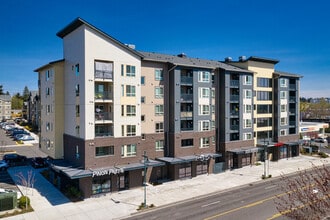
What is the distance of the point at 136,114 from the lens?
35.3 metres

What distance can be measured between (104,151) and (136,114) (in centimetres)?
655

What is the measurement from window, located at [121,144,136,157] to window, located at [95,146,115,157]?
1.43 metres

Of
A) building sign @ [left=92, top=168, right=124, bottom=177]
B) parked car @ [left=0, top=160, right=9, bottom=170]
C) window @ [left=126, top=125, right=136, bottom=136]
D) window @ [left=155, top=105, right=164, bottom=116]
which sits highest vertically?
window @ [left=155, top=105, right=164, bottom=116]

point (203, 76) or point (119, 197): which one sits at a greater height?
point (203, 76)

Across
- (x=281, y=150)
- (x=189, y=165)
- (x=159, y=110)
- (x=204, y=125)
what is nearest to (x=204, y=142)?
Result: (x=204, y=125)

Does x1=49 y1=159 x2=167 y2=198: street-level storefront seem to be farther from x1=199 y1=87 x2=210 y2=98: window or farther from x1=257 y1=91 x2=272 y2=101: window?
x1=257 y1=91 x2=272 y2=101: window

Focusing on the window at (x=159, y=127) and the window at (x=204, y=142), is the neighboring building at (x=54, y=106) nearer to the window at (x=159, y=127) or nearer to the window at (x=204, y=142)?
the window at (x=159, y=127)

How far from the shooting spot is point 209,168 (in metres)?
41.9

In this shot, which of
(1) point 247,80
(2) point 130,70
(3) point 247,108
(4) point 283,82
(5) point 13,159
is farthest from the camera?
(4) point 283,82

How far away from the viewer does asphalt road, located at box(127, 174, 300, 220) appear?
25516 mm

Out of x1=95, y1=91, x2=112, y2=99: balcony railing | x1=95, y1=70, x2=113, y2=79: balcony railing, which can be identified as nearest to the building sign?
x1=95, y1=91, x2=112, y2=99: balcony railing

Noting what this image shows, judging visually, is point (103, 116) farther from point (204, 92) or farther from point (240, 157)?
point (240, 157)

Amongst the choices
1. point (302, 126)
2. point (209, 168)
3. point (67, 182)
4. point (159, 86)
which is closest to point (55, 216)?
point (67, 182)

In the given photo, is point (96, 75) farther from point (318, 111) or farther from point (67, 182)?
point (318, 111)
